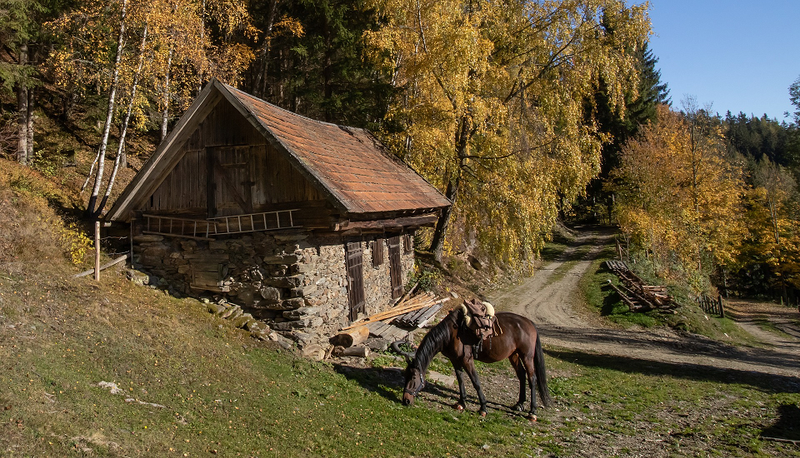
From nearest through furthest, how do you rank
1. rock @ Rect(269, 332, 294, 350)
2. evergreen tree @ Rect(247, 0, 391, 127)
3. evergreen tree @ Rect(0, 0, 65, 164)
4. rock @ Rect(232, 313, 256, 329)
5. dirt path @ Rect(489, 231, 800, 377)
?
rock @ Rect(269, 332, 294, 350) → rock @ Rect(232, 313, 256, 329) → evergreen tree @ Rect(0, 0, 65, 164) → dirt path @ Rect(489, 231, 800, 377) → evergreen tree @ Rect(247, 0, 391, 127)

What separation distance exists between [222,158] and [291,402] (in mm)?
6506

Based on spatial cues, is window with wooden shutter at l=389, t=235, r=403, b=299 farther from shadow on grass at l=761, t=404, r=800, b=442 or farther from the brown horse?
shadow on grass at l=761, t=404, r=800, b=442

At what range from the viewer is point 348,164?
1375cm

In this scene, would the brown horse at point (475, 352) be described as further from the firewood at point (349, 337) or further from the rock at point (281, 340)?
the rock at point (281, 340)

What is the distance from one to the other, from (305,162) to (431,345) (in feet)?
16.0

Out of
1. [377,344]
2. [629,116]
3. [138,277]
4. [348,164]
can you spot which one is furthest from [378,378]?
[629,116]

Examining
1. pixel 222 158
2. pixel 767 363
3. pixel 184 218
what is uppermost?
pixel 222 158

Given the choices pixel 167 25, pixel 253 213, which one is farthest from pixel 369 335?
pixel 167 25

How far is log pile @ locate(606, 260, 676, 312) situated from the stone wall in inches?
618

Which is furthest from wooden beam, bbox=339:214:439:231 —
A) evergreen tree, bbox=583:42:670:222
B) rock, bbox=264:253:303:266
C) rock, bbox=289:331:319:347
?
evergreen tree, bbox=583:42:670:222

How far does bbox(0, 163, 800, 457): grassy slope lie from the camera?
599 centimetres

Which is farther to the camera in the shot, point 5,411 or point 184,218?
point 184,218

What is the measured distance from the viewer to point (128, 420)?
6.13 metres

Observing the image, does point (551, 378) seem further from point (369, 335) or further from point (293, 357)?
point (293, 357)
